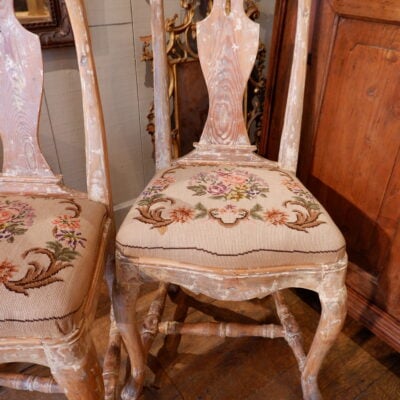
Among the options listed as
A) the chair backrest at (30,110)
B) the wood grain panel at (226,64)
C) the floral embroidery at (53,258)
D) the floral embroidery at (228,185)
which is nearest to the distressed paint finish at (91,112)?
the chair backrest at (30,110)

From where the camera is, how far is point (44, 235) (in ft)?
2.35

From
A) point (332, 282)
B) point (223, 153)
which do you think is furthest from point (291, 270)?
point (223, 153)

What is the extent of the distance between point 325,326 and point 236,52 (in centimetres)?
71

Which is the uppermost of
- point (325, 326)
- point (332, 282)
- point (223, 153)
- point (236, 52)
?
point (236, 52)

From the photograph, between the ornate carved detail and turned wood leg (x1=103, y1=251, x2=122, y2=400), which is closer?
turned wood leg (x1=103, y1=251, x2=122, y2=400)

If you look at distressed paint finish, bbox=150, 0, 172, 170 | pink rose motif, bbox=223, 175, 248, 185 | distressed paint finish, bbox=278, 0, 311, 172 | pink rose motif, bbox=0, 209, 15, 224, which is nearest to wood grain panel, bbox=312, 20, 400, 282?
distressed paint finish, bbox=278, 0, 311, 172

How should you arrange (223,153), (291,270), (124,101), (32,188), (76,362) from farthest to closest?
(124,101)
(223,153)
(32,188)
(291,270)
(76,362)

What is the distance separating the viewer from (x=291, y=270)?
755 mm

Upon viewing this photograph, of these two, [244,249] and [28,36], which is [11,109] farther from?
[244,249]

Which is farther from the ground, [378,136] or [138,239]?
[378,136]

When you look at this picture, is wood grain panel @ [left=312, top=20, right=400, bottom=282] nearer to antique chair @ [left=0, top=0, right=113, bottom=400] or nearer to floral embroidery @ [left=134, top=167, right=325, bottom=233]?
floral embroidery @ [left=134, top=167, right=325, bottom=233]

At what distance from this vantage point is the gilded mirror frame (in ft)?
3.22

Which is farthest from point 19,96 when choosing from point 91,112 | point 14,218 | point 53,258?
point 53,258

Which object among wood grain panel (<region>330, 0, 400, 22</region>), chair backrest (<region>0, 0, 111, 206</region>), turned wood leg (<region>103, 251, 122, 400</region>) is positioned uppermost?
wood grain panel (<region>330, 0, 400, 22</region>)
